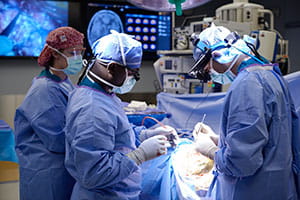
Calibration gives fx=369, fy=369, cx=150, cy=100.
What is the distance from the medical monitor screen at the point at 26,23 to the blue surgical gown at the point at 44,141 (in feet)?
8.21

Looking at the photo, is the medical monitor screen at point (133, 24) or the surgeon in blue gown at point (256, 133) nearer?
the surgeon in blue gown at point (256, 133)

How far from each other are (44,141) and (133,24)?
→ 10.5ft

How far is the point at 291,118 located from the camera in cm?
156

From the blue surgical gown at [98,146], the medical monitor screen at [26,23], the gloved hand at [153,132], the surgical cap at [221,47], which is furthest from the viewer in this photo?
the medical monitor screen at [26,23]

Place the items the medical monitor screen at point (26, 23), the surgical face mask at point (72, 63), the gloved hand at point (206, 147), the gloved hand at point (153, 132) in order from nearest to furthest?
the gloved hand at point (206, 147), the gloved hand at point (153, 132), the surgical face mask at point (72, 63), the medical monitor screen at point (26, 23)

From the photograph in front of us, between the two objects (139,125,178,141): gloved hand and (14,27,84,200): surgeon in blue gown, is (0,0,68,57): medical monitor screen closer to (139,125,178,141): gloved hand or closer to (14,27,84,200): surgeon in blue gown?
(14,27,84,200): surgeon in blue gown

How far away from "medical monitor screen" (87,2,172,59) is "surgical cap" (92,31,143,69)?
10.1ft

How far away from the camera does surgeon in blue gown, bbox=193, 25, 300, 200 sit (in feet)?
4.67

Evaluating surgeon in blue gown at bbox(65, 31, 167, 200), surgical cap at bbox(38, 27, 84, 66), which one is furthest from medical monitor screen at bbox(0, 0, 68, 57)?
surgeon in blue gown at bbox(65, 31, 167, 200)

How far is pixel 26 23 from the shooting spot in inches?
167

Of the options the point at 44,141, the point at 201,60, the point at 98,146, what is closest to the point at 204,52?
the point at 201,60

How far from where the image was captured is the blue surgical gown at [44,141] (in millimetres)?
1848

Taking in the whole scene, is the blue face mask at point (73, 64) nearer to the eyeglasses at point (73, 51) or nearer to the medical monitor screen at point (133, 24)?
the eyeglasses at point (73, 51)

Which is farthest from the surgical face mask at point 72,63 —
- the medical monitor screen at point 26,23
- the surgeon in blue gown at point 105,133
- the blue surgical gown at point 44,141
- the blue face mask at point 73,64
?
the medical monitor screen at point 26,23
